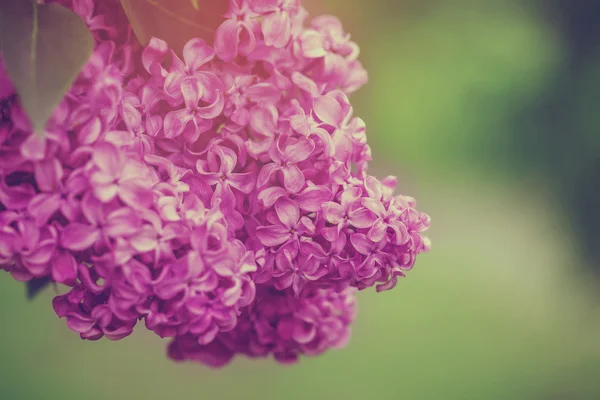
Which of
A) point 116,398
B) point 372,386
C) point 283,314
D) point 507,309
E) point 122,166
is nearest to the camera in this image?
point 122,166

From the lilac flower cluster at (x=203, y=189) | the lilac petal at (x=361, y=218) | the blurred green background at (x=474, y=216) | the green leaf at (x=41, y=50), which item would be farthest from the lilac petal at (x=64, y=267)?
the blurred green background at (x=474, y=216)

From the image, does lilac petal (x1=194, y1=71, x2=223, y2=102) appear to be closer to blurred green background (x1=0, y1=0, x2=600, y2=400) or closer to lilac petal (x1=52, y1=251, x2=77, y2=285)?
lilac petal (x1=52, y1=251, x2=77, y2=285)

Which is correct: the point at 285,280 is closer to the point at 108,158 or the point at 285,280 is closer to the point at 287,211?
the point at 287,211

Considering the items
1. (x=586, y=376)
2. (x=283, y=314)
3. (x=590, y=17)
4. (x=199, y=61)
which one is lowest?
(x=283, y=314)

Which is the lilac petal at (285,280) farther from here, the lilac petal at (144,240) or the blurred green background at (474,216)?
the blurred green background at (474,216)

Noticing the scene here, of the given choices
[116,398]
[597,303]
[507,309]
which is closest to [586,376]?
[507,309]

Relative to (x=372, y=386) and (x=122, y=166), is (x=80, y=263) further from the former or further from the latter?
(x=372, y=386)

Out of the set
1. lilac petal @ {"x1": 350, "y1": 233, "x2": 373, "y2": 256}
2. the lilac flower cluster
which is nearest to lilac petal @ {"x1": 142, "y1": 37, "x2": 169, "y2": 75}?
the lilac flower cluster
